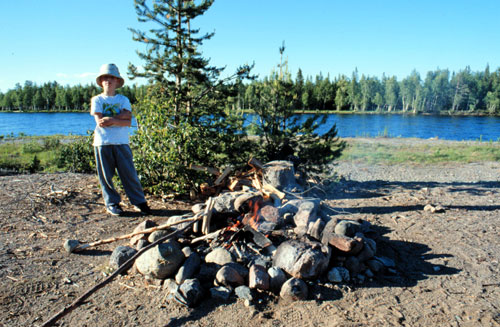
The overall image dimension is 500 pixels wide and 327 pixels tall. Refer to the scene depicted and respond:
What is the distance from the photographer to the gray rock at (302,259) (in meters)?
3.38

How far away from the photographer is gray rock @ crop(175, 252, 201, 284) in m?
3.41

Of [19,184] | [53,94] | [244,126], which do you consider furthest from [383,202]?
[53,94]

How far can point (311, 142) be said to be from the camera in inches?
274

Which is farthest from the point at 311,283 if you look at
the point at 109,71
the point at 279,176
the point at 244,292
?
the point at 109,71

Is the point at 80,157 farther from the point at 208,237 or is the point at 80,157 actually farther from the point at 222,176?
the point at 208,237

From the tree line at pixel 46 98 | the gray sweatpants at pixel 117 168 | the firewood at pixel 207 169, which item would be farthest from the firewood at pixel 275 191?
the tree line at pixel 46 98

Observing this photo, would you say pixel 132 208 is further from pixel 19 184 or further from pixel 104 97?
pixel 19 184

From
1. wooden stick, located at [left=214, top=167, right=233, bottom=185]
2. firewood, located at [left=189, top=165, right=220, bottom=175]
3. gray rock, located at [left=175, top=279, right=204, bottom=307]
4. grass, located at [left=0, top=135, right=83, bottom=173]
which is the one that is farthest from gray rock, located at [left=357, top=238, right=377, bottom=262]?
grass, located at [left=0, top=135, right=83, bottom=173]

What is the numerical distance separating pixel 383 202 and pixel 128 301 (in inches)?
189

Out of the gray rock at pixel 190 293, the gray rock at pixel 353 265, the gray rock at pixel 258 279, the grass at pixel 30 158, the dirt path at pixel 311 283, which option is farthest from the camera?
the grass at pixel 30 158

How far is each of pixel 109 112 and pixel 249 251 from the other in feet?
9.81

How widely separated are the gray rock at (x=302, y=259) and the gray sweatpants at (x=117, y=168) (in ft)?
9.32

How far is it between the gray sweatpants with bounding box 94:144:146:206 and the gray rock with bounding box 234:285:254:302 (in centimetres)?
287

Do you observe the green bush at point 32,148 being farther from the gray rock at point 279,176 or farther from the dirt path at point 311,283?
the gray rock at point 279,176
